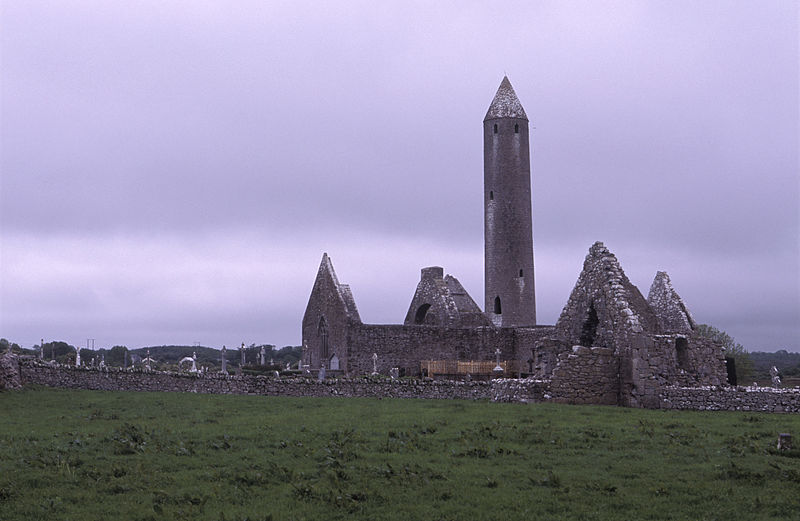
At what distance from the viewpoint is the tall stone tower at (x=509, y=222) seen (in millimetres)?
66250

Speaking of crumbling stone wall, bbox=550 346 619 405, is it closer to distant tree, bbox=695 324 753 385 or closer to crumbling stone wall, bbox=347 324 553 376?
crumbling stone wall, bbox=347 324 553 376

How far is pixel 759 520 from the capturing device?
10.1m

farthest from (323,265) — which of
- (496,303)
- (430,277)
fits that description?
(496,303)

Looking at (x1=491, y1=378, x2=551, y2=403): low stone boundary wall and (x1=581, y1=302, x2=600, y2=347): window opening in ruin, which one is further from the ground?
(x1=581, y1=302, x2=600, y2=347): window opening in ruin

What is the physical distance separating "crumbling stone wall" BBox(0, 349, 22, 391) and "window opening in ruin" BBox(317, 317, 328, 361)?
19239mm

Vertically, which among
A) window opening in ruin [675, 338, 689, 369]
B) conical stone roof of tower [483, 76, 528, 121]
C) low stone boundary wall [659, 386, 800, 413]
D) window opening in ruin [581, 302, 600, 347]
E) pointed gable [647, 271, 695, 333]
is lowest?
low stone boundary wall [659, 386, 800, 413]

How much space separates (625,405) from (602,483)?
45.3ft

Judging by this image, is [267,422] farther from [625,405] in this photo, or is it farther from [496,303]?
[496,303]

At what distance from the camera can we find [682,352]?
27406 mm

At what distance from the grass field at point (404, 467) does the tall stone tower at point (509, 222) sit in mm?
44886

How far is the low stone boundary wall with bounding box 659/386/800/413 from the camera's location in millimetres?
23094

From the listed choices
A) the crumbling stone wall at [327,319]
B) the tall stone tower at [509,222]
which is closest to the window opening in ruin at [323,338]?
the crumbling stone wall at [327,319]

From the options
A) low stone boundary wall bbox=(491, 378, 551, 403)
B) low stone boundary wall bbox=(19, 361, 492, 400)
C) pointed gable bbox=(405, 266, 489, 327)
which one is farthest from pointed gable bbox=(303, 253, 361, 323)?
low stone boundary wall bbox=(491, 378, 551, 403)

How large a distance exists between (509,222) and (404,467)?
5425 cm
